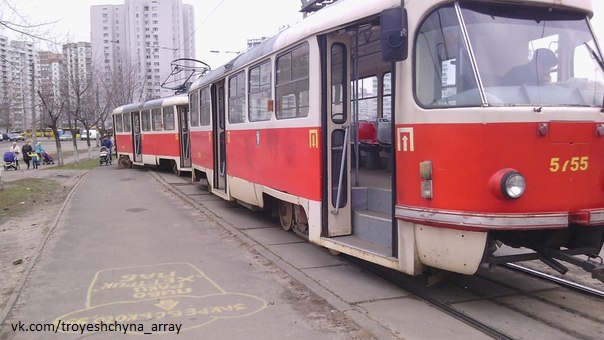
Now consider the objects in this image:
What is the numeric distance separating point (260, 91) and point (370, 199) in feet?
9.67

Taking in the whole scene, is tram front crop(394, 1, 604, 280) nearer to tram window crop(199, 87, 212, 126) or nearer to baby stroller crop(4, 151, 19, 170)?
tram window crop(199, 87, 212, 126)

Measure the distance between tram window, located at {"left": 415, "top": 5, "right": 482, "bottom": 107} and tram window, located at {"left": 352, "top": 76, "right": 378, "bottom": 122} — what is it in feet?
12.5

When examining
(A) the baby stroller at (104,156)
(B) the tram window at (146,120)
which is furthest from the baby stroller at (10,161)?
(B) the tram window at (146,120)

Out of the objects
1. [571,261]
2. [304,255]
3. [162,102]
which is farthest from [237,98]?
[162,102]

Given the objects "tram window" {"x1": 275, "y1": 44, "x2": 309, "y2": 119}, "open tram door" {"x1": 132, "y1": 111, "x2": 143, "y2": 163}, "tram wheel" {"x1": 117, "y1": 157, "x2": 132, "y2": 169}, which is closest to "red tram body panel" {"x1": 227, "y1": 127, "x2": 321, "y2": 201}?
"tram window" {"x1": 275, "y1": 44, "x2": 309, "y2": 119}

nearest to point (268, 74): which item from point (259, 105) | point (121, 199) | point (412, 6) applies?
point (259, 105)

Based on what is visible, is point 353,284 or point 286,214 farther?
point 286,214

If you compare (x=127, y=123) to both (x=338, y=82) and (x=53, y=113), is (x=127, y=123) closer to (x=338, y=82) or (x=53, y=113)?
(x=53, y=113)

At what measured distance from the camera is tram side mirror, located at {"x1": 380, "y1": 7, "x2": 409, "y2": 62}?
15.6 ft

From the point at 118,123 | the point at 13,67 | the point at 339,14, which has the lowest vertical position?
the point at 118,123

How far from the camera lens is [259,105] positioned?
8.30m

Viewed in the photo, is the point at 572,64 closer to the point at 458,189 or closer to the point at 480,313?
the point at 458,189

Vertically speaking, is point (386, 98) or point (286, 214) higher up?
point (386, 98)

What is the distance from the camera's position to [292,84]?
271 inches
